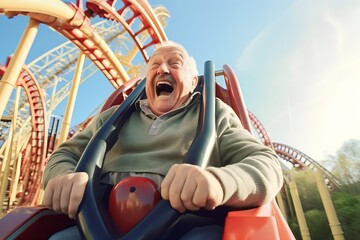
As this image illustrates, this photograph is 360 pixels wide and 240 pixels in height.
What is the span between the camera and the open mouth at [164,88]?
0.82m

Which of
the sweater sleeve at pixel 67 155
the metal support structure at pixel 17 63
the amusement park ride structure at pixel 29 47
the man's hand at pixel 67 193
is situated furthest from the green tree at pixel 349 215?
the metal support structure at pixel 17 63

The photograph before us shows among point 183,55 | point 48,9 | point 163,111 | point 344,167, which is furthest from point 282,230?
point 344,167

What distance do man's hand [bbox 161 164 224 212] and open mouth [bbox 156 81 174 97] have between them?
42cm

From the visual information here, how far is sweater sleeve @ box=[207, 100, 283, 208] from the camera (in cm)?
45

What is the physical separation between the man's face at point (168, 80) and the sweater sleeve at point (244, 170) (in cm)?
17

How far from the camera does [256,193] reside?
477 millimetres

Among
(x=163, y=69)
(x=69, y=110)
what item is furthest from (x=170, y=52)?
(x=69, y=110)

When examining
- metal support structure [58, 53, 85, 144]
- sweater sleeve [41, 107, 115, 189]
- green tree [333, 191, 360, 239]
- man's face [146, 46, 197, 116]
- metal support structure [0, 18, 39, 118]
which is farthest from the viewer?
metal support structure [58, 53, 85, 144]

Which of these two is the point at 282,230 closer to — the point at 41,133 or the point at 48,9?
the point at 48,9

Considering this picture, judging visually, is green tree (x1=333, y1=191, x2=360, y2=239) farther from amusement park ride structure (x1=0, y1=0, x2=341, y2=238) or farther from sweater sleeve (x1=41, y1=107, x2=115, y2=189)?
sweater sleeve (x1=41, y1=107, x2=115, y2=189)

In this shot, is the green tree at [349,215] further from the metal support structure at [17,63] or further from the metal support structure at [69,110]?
the metal support structure at [17,63]

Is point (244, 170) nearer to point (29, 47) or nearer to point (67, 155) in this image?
point (67, 155)

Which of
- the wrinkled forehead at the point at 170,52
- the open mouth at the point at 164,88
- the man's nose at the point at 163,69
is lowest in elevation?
the open mouth at the point at 164,88

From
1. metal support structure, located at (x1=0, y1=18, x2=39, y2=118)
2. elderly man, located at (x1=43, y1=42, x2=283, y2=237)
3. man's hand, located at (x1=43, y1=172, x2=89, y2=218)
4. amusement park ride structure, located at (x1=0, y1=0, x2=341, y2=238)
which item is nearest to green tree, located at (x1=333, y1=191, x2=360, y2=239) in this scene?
amusement park ride structure, located at (x1=0, y1=0, x2=341, y2=238)
